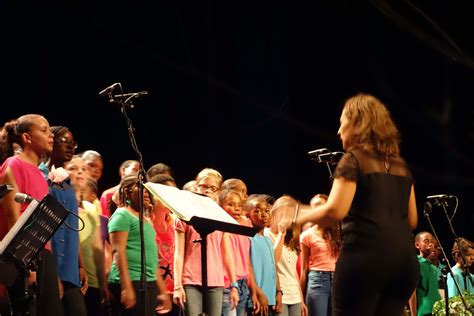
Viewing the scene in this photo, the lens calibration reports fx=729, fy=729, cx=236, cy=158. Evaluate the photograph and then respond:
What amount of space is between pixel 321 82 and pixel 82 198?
603 cm

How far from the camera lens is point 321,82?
11156 millimetres

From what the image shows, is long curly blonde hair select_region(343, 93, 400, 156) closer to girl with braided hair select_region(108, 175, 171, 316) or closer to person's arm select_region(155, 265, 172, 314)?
girl with braided hair select_region(108, 175, 171, 316)

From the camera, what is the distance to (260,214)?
6.73 metres

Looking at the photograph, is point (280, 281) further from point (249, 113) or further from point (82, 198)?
point (249, 113)

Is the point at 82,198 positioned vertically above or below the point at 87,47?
below

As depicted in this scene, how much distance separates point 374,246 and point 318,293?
3790mm

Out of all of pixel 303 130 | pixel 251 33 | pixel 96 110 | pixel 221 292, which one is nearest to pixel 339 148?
pixel 303 130

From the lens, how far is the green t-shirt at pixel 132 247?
Result: 5.37 m

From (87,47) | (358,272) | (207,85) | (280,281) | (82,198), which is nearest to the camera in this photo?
(358,272)

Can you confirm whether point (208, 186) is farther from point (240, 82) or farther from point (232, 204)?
point (240, 82)

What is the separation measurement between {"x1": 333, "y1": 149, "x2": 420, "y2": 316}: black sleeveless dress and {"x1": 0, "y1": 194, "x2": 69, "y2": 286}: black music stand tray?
1.47 metres

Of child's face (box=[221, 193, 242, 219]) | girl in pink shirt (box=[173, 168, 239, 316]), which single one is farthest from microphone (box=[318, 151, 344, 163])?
girl in pink shirt (box=[173, 168, 239, 316])

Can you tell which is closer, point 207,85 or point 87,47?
point 87,47

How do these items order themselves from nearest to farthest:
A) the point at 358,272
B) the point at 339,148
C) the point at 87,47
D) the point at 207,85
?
the point at 358,272
the point at 87,47
the point at 207,85
the point at 339,148
